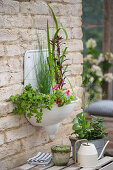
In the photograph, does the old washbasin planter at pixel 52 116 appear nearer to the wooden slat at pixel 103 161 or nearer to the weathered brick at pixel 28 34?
the wooden slat at pixel 103 161

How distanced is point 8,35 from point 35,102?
530 mm

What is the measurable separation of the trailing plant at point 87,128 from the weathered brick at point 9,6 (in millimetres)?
958

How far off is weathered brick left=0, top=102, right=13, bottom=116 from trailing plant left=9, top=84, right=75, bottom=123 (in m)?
0.03

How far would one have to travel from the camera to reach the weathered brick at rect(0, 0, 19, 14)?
252 centimetres

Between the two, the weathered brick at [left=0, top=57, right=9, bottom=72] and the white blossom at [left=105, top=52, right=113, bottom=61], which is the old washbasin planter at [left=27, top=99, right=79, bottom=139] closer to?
the weathered brick at [left=0, top=57, right=9, bottom=72]

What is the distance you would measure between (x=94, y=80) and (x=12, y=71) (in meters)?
2.94

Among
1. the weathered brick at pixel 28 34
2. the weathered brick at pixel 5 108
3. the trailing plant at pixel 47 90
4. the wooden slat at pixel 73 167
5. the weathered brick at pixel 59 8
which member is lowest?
the wooden slat at pixel 73 167

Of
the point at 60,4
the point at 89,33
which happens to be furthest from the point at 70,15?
the point at 89,33

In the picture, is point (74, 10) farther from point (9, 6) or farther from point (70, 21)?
point (9, 6)

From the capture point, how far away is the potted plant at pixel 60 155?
260 centimetres

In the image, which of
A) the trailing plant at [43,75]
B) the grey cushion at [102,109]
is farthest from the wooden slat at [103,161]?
the grey cushion at [102,109]

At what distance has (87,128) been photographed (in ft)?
9.05

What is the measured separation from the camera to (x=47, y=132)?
112 inches

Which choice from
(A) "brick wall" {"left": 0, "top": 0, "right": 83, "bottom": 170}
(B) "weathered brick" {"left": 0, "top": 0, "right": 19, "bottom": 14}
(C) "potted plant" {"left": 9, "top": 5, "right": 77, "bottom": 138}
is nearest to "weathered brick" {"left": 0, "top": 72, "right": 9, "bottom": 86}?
(A) "brick wall" {"left": 0, "top": 0, "right": 83, "bottom": 170}
